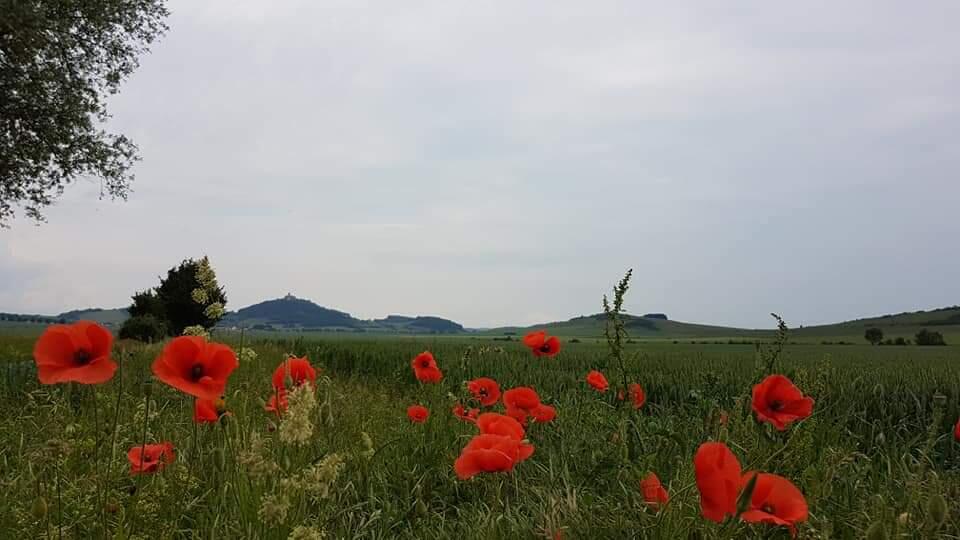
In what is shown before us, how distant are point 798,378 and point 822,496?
2.83 ft

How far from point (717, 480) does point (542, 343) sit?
2.70m

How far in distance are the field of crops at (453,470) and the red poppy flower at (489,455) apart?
0.14 m

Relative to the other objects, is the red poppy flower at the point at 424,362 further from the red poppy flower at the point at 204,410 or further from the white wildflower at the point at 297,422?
the white wildflower at the point at 297,422

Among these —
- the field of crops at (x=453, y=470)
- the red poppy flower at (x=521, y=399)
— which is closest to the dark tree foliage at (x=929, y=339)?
the field of crops at (x=453, y=470)

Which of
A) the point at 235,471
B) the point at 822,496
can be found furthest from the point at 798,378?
the point at 235,471

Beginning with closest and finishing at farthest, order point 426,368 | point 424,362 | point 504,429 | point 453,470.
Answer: point 504,429, point 453,470, point 426,368, point 424,362

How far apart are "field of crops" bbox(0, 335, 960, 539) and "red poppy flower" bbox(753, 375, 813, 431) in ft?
0.24

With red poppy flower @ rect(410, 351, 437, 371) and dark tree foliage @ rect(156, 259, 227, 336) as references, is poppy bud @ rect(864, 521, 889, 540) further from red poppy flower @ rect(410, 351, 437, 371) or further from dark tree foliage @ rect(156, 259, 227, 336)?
dark tree foliage @ rect(156, 259, 227, 336)

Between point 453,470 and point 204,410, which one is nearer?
point 204,410

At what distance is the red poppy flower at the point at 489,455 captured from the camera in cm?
211

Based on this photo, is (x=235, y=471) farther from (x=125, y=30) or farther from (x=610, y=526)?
(x=125, y=30)

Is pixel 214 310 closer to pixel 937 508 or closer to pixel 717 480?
pixel 717 480

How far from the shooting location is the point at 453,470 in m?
3.88

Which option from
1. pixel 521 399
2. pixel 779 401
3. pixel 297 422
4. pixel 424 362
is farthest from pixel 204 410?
pixel 424 362
